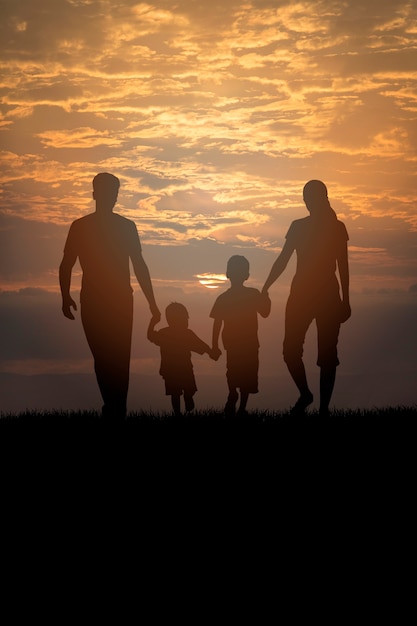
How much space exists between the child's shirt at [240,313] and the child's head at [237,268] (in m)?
0.15

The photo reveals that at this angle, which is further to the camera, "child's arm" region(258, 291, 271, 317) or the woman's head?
"child's arm" region(258, 291, 271, 317)

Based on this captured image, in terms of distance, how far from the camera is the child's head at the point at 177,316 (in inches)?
570

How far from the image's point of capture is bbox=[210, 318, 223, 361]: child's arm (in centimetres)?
1359

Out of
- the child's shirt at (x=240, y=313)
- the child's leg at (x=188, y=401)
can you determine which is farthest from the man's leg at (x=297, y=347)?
the child's leg at (x=188, y=401)

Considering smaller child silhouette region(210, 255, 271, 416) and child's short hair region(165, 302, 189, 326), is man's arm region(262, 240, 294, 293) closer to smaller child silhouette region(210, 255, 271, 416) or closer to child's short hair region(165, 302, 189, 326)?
smaller child silhouette region(210, 255, 271, 416)

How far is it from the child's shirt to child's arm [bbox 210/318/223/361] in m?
0.07

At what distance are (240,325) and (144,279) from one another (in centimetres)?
224

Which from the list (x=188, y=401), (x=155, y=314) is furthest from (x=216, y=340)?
(x=155, y=314)

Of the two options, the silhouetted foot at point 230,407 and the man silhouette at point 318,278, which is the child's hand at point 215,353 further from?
the man silhouette at point 318,278

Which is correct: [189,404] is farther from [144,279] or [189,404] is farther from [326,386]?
[144,279]

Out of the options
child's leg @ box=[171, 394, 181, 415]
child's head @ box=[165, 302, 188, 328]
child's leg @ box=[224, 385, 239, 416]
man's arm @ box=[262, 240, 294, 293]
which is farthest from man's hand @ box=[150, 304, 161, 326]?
child's leg @ box=[171, 394, 181, 415]

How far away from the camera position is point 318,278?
1238 cm

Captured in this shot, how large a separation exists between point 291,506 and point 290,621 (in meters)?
2.22

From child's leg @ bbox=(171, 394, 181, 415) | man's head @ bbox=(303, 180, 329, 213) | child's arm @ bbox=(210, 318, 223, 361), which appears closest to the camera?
man's head @ bbox=(303, 180, 329, 213)
